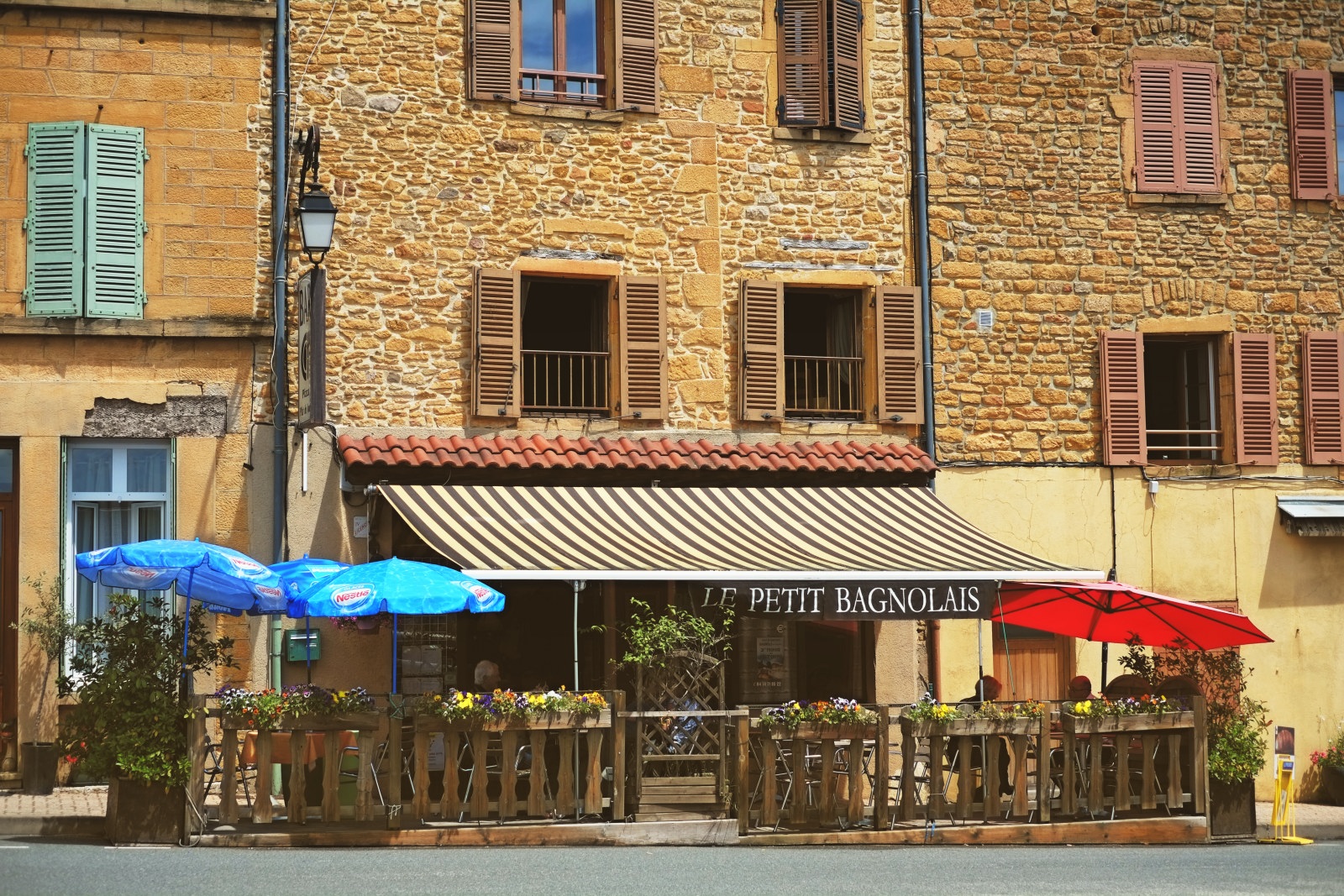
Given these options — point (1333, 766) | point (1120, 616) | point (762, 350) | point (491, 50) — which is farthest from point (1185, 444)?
point (491, 50)

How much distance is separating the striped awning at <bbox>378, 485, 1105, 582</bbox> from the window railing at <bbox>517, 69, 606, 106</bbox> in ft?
12.5

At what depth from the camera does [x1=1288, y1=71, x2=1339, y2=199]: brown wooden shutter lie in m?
18.5

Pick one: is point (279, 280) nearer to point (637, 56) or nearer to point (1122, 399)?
point (637, 56)

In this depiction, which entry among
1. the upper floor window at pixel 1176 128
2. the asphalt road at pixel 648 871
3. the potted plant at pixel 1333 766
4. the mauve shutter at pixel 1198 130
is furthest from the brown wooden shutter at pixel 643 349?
the potted plant at pixel 1333 766

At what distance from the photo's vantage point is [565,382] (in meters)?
17.2

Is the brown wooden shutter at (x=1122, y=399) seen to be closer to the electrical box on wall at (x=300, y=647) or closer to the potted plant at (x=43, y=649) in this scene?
the electrical box on wall at (x=300, y=647)

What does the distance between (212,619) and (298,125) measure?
4.52 meters

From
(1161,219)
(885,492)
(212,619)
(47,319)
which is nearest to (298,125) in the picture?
(47,319)

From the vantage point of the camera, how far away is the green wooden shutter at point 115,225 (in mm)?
15570

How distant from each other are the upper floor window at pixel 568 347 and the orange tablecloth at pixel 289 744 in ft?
12.3

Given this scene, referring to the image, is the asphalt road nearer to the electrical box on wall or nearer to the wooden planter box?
the wooden planter box

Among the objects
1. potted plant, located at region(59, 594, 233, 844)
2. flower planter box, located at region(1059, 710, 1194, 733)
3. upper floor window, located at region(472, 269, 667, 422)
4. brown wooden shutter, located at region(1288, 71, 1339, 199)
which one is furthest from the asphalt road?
brown wooden shutter, located at region(1288, 71, 1339, 199)

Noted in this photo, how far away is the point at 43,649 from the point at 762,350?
7079 mm

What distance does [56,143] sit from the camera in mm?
15602
